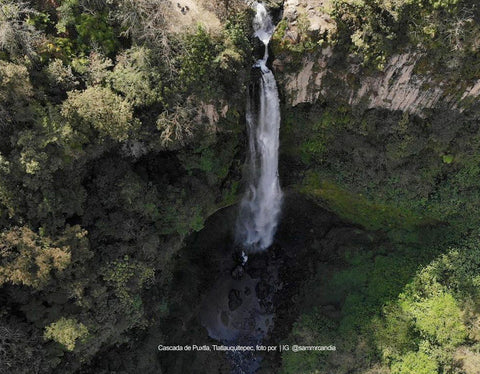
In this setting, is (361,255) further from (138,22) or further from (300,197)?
(138,22)

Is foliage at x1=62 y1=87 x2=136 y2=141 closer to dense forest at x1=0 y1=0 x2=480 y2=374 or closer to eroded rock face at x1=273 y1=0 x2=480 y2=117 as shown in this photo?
dense forest at x1=0 y1=0 x2=480 y2=374

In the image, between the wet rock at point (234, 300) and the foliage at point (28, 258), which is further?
the wet rock at point (234, 300)

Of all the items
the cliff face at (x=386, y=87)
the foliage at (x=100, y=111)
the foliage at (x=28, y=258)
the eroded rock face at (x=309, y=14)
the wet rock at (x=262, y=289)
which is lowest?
the foliage at (x=28, y=258)

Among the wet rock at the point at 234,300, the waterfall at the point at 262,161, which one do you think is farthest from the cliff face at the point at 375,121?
the wet rock at the point at 234,300

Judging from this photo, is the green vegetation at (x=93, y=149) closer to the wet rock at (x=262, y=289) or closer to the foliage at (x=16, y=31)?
the foliage at (x=16, y=31)

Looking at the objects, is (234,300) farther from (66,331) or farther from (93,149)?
(93,149)

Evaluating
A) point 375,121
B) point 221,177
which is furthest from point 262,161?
point 375,121
